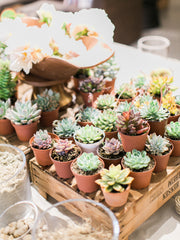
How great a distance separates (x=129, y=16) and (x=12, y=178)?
292 cm

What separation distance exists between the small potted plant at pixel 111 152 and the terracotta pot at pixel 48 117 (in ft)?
1.07

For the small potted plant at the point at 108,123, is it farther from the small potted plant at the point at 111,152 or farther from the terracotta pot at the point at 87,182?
the terracotta pot at the point at 87,182

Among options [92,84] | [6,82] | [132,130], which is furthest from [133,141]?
[6,82]

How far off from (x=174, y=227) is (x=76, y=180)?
333mm

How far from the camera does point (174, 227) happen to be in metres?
0.93

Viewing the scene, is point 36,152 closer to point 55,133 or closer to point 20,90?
point 55,133

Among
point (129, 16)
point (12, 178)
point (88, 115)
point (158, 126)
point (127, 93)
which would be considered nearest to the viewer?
point (12, 178)

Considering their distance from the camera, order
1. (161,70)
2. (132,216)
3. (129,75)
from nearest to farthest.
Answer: (132,216) < (161,70) < (129,75)

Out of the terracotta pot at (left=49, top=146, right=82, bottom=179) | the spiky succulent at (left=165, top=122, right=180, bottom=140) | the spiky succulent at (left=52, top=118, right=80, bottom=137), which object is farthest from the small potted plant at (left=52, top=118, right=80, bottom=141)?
the spiky succulent at (left=165, top=122, right=180, bottom=140)

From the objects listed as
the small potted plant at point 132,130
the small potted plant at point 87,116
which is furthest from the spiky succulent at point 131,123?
the small potted plant at point 87,116

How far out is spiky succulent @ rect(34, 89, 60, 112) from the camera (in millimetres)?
1224

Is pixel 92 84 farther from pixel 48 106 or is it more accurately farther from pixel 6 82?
Result: pixel 6 82

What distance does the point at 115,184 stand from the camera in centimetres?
82

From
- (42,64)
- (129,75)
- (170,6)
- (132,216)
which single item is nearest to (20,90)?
(42,64)
